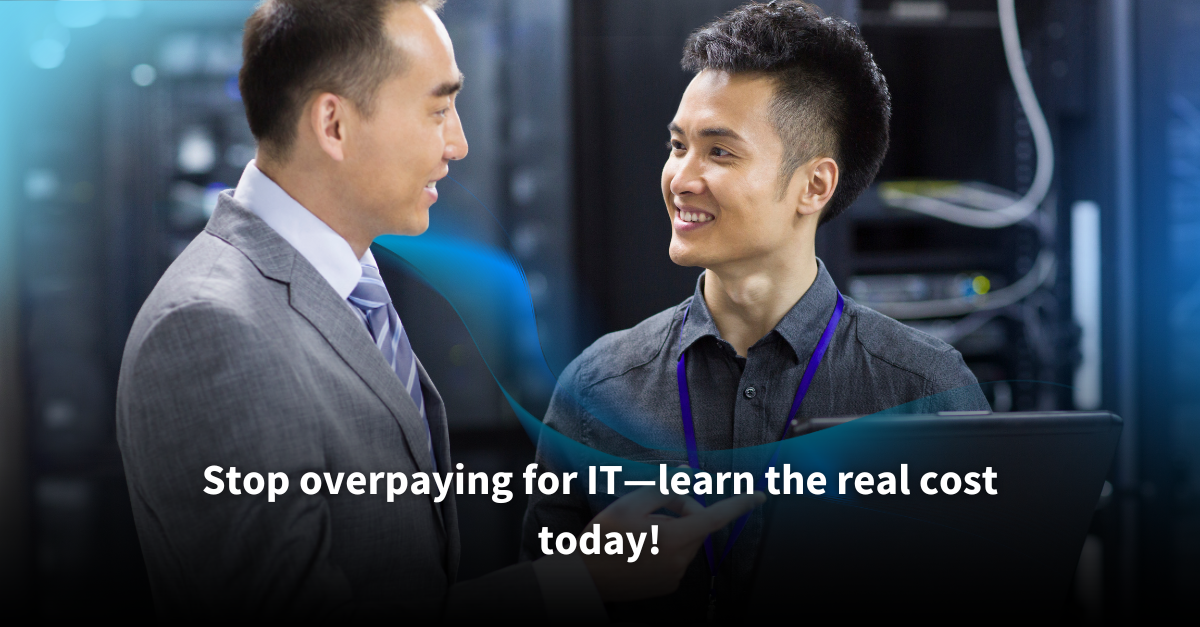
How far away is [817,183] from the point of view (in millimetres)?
1299

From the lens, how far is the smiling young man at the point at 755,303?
1.20 meters

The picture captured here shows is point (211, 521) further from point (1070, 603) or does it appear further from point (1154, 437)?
point (1154, 437)

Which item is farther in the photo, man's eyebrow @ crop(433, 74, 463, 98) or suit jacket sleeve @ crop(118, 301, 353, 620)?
man's eyebrow @ crop(433, 74, 463, 98)

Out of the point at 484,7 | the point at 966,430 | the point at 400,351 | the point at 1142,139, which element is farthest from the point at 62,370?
the point at 1142,139

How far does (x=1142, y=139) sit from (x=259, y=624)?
2852mm

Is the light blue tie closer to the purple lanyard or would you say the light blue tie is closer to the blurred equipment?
the purple lanyard

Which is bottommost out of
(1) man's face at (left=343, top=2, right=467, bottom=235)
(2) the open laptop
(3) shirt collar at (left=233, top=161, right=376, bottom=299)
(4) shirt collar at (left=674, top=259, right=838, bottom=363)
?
(2) the open laptop

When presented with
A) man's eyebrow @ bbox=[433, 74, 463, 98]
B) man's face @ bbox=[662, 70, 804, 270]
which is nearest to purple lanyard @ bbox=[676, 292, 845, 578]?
man's face @ bbox=[662, 70, 804, 270]

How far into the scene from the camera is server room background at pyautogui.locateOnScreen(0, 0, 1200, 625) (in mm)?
2453

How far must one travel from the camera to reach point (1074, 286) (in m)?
2.63

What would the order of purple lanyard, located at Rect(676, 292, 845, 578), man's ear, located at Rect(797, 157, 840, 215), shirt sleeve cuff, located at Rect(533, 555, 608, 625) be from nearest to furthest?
shirt sleeve cuff, located at Rect(533, 555, 608, 625)
purple lanyard, located at Rect(676, 292, 845, 578)
man's ear, located at Rect(797, 157, 840, 215)

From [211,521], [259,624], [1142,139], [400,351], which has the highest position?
[1142,139]

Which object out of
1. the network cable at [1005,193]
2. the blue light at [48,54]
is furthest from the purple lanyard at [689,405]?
the blue light at [48,54]

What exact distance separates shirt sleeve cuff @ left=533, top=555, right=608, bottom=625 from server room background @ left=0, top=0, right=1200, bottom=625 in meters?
1.36
